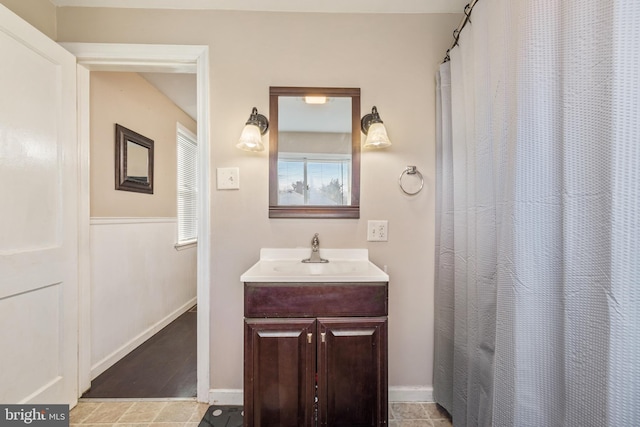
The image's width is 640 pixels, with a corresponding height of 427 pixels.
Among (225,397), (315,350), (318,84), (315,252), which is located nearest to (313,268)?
(315,252)

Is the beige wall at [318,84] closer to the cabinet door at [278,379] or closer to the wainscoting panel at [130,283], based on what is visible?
the cabinet door at [278,379]

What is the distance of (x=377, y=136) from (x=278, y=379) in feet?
4.35

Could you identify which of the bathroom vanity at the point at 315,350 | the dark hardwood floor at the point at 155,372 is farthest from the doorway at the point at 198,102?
the bathroom vanity at the point at 315,350

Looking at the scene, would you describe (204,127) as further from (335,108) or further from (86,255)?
(86,255)

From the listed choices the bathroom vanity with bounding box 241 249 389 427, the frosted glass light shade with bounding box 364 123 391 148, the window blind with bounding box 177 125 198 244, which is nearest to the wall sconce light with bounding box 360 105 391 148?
the frosted glass light shade with bounding box 364 123 391 148

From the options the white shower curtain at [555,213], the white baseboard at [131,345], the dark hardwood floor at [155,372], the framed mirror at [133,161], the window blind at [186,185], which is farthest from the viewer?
the window blind at [186,185]

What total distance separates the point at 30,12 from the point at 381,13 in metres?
1.99

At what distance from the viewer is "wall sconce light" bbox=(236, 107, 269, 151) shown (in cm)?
149

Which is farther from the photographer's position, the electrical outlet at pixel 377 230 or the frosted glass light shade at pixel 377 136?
the electrical outlet at pixel 377 230

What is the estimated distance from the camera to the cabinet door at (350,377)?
1187 millimetres

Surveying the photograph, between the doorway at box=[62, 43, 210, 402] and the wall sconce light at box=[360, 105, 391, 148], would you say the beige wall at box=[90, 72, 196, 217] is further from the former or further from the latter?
the wall sconce light at box=[360, 105, 391, 148]

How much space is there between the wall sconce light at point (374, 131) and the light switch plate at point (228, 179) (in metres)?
0.80

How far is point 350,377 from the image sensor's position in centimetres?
119

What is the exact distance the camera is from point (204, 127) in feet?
5.21
